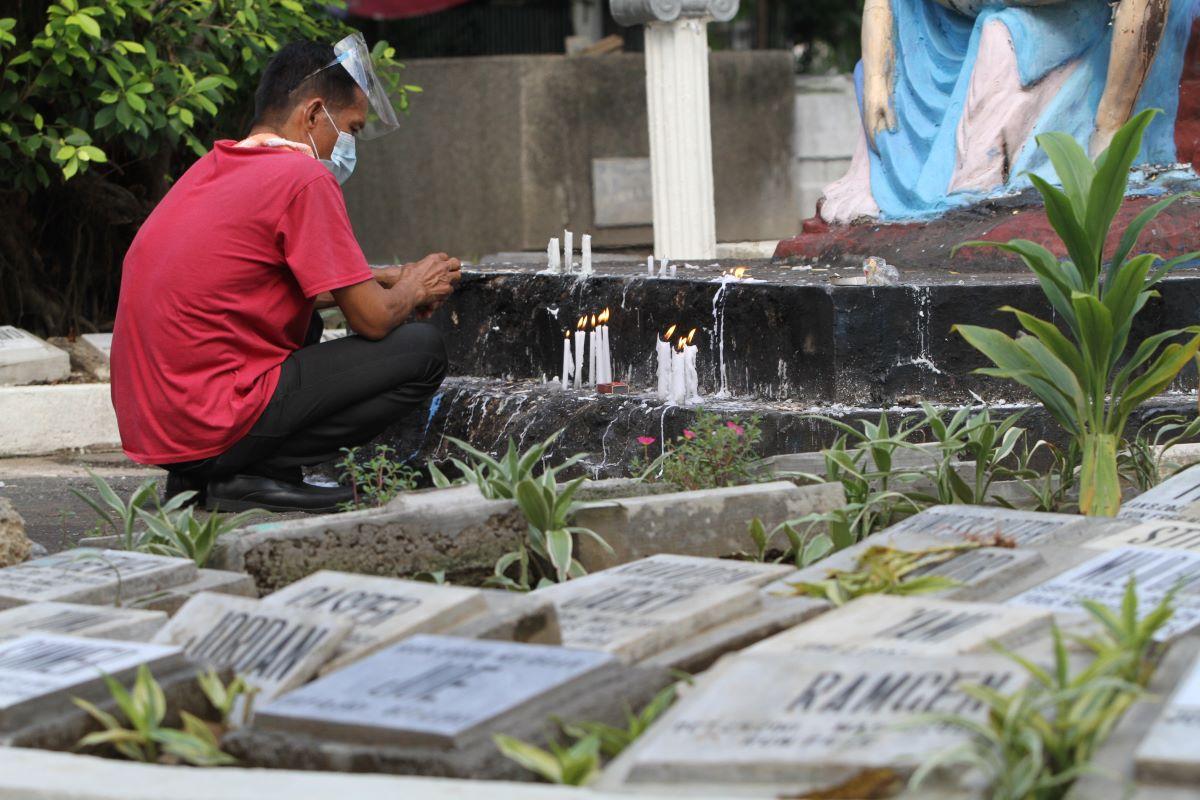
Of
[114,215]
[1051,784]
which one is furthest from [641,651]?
[114,215]

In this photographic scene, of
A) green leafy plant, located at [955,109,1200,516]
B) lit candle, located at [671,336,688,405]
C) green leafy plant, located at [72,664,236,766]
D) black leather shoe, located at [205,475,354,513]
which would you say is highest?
green leafy plant, located at [955,109,1200,516]

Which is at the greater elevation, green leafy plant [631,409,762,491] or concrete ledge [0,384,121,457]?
green leafy plant [631,409,762,491]

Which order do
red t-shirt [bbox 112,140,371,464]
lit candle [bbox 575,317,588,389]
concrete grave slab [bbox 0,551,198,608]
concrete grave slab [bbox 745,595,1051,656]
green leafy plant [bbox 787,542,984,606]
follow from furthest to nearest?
lit candle [bbox 575,317,588,389] < red t-shirt [bbox 112,140,371,464] < concrete grave slab [bbox 0,551,198,608] < green leafy plant [bbox 787,542,984,606] < concrete grave slab [bbox 745,595,1051,656]

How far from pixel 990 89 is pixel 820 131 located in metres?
6.45

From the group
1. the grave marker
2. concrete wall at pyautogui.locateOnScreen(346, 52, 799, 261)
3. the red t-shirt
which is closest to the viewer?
the grave marker

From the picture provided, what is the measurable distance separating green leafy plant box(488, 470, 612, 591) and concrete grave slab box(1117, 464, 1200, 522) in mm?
1040

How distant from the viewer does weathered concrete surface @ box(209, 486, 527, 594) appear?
339cm

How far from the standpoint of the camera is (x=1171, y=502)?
3473 mm

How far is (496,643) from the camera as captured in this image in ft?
8.07

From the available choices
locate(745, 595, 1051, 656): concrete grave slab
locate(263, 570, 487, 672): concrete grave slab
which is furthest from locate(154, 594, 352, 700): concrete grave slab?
locate(745, 595, 1051, 656): concrete grave slab

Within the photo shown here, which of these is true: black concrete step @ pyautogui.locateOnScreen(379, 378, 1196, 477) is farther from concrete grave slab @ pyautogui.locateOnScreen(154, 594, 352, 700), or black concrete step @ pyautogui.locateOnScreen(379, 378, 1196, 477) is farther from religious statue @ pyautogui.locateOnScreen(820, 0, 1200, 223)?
concrete grave slab @ pyautogui.locateOnScreen(154, 594, 352, 700)

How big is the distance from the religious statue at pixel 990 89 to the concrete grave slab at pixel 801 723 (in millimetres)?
3826

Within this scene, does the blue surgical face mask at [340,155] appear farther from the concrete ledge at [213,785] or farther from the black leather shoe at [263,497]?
the concrete ledge at [213,785]

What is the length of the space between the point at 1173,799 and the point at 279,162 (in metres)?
3.23
